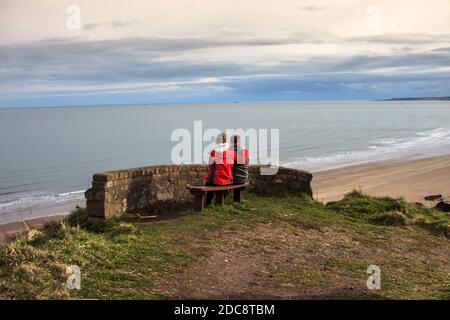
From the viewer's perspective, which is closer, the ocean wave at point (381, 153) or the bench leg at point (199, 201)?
the bench leg at point (199, 201)

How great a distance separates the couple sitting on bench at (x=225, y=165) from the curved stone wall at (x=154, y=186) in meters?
0.58

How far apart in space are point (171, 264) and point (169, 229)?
1.77 m

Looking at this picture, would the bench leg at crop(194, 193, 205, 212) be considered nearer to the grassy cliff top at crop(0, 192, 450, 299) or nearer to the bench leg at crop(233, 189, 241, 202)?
the grassy cliff top at crop(0, 192, 450, 299)

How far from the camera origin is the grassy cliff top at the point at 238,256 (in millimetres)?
6270

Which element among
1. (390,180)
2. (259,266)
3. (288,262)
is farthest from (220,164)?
(390,180)

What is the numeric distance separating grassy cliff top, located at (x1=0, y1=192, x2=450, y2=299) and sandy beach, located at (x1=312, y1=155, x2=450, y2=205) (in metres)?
8.81

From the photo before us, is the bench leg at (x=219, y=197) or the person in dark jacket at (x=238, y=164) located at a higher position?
the person in dark jacket at (x=238, y=164)

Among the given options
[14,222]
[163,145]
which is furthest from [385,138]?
[14,222]

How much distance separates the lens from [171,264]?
23.4 ft

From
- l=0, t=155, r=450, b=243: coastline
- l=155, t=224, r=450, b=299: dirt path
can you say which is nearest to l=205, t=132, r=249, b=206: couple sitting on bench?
l=155, t=224, r=450, b=299: dirt path

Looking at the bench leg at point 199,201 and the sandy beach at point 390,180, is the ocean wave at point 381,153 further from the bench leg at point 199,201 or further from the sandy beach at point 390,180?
the bench leg at point 199,201

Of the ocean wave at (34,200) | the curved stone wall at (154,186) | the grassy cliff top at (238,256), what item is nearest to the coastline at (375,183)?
the ocean wave at (34,200)

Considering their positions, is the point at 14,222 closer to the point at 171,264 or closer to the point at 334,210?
the point at 334,210

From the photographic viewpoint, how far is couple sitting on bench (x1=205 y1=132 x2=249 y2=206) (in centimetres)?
1034
